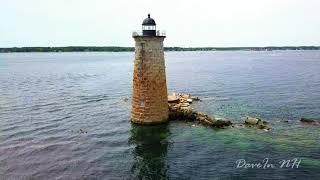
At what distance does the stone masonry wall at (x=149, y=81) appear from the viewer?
3846cm

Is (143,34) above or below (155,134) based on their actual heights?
above

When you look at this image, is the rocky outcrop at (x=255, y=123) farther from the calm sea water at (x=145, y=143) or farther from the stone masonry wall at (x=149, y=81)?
the stone masonry wall at (x=149, y=81)

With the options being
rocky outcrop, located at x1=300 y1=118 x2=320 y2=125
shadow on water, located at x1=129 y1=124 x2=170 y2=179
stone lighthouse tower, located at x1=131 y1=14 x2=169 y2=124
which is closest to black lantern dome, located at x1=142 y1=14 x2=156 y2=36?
stone lighthouse tower, located at x1=131 y1=14 x2=169 y2=124

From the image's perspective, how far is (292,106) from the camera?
5006 cm

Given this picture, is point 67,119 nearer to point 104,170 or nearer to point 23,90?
point 104,170

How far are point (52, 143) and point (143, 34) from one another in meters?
12.9

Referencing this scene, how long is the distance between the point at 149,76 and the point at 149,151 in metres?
8.60

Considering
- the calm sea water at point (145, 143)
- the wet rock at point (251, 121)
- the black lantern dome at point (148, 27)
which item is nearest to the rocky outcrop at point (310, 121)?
the calm sea water at point (145, 143)

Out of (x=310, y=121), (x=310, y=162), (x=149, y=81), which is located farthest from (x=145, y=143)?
(x=310, y=121)

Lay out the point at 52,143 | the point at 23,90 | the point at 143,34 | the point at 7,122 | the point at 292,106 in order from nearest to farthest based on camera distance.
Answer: the point at 52,143 → the point at 143,34 → the point at 7,122 → the point at 292,106 → the point at 23,90

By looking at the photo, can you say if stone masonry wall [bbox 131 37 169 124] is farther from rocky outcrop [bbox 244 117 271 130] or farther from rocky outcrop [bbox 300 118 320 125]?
rocky outcrop [bbox 300 118 320 125]

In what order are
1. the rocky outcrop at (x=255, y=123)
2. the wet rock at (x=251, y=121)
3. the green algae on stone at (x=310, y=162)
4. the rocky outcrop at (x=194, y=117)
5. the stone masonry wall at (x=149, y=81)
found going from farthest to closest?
the wet rock at (x=251, y=121) < the rocky outcrop at (x=194, y=117) < the rocky outcrop at (x=255, y=123) < the stone masonry wall at (x=149, y=81) < the green algae on stone at (x=310, y=162)

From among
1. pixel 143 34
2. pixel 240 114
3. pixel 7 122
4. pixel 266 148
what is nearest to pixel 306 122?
pixel 240 114

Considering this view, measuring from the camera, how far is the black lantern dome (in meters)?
38.3
